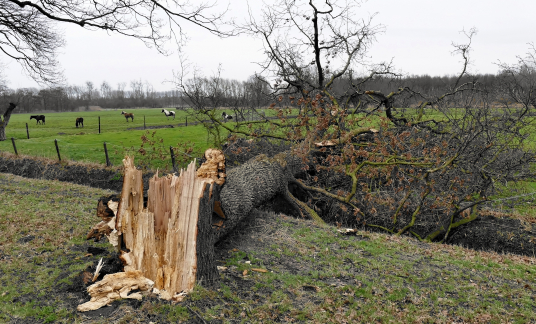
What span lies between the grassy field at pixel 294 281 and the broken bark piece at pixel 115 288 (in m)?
0.12

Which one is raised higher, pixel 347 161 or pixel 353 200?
pixel 347 161

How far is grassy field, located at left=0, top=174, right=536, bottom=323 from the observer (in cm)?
339

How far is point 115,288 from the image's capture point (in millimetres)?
3600

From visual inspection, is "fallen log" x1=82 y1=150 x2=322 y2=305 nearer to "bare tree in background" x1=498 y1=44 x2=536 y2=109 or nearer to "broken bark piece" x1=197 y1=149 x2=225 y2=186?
"broken bark piece" x1=197 y1=149 x2=225 y2=186

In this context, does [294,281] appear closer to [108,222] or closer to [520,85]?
[108,222]

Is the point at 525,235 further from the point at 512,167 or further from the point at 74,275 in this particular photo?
the point at 74,275

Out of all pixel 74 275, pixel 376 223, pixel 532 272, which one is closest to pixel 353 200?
pixel 376 223

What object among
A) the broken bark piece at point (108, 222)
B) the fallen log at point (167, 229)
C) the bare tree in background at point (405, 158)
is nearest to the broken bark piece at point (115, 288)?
the fallen log at point (167, 229)

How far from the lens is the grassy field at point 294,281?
3.39 meters

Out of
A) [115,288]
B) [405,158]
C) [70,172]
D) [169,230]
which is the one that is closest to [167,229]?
[169,230]

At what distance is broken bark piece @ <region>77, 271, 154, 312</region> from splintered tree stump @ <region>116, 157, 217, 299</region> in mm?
123

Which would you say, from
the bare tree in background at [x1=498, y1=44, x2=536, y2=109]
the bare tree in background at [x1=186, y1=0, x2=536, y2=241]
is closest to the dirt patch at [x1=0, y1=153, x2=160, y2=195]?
the bare tree in background at [x1=186, y1=0, x2=536, y2=241]

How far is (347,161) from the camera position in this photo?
8.95m

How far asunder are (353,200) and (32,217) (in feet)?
21.7
